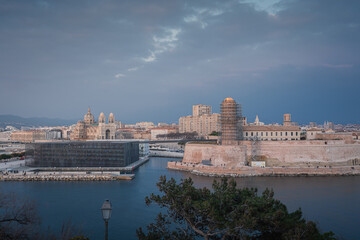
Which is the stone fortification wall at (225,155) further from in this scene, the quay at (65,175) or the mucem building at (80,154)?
the mucem building at (80,154)

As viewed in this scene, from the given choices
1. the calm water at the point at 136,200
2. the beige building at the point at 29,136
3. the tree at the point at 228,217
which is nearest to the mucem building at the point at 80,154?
the calm water at the point at 136,200

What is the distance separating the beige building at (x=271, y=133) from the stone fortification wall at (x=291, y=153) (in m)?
2.92

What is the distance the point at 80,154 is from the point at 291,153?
15133mm

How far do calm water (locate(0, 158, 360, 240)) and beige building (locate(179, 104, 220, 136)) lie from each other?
33.7m

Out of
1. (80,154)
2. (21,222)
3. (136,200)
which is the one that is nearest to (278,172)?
(136,200)

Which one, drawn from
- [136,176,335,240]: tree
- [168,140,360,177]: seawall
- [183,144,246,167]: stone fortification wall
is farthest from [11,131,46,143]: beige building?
[136,176,335,240]: tree

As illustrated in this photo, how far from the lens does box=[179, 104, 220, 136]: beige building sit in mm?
56656

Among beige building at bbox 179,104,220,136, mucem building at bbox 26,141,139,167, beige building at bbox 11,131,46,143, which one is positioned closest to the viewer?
mucem building at bbox 26,141,139,167

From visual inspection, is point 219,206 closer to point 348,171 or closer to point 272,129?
point 348,171

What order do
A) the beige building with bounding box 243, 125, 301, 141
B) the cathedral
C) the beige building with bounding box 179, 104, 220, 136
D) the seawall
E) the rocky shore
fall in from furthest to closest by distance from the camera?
the beige building with bounding box 179, 104, 220, 136
the cathedral
the beige building with bounding box 243, 125, 301, 141
the seawall
the rocky shore

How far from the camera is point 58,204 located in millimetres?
14594

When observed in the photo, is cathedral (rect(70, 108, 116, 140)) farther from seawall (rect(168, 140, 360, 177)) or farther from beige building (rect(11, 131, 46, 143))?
seawall (rect(168, 140, 360, 177))

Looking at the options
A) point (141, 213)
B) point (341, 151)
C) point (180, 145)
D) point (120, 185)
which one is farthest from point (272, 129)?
point (180, 145)

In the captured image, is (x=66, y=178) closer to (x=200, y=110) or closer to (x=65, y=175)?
(x=65, y=175)
